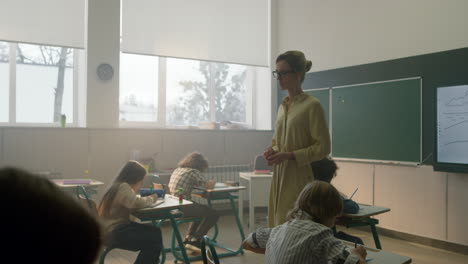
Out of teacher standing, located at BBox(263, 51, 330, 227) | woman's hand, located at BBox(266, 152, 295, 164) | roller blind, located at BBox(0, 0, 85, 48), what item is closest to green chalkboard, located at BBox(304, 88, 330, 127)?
roller blind, located at BBox(0, 0, 85, 48)

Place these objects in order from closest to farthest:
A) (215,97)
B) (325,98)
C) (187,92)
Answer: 1. (325,98)
2. (187,92)
3. (215,97)

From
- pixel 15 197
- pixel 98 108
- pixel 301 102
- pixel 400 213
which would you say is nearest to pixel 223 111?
pixel 98 108

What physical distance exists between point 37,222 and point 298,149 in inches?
71.2

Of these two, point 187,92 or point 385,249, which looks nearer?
point 385,249

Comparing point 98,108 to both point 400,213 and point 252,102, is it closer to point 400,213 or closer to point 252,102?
point 252,102

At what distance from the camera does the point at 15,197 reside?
0.34m

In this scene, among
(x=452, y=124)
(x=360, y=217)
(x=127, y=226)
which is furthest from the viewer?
(x=452, y=124)

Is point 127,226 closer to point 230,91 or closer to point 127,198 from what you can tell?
point 127,198

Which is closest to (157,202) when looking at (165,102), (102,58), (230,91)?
(102,58)

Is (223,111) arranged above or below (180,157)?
above

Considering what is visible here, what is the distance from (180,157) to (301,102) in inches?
160

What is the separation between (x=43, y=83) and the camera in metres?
5.39

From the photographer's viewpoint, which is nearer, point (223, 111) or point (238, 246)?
point (238, 246)

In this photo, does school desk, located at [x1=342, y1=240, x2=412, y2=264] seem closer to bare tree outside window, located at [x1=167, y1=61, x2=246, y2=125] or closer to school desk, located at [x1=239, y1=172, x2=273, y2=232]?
school desk, located at [x1=239, y1=172, x2=273, y2=232]
